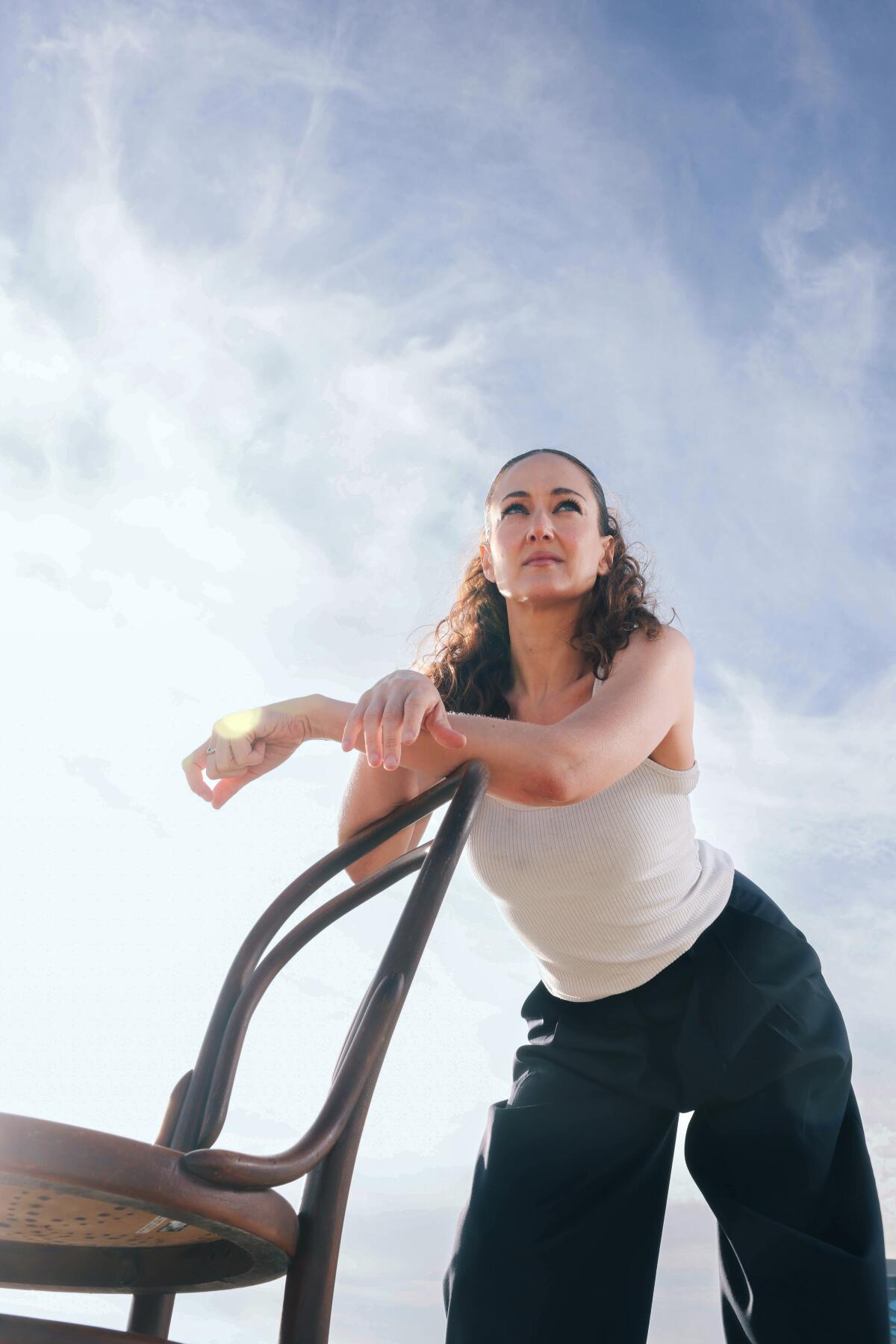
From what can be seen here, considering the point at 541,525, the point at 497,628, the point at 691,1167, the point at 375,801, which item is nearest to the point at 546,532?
the point at 541,525

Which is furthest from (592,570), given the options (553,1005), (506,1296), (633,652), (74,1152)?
(74,1152)

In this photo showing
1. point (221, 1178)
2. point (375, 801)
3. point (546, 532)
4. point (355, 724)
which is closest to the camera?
point (221, 1178)

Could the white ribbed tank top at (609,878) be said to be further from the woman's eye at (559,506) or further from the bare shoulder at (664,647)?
the woman's eye at (559,506)

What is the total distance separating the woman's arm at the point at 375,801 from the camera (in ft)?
5.28

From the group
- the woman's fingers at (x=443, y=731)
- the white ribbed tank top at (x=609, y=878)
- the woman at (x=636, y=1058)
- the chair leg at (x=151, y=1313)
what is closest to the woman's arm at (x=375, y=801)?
the woman at (x=636, y=1058)

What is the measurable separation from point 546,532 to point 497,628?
0.33 meters

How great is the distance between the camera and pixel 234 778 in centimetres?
124

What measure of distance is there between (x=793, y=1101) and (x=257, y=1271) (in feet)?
3.09

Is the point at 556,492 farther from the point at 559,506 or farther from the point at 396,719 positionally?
the point at 396,719

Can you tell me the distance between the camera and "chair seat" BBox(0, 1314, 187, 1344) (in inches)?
25.8

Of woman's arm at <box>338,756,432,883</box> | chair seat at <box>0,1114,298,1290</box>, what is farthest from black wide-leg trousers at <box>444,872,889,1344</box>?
chair seat at <box>0,1114,298,1290</box>

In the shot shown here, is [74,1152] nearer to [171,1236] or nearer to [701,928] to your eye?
[171,1236]

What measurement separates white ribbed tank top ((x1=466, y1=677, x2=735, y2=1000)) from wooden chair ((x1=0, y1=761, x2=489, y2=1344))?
62 cm

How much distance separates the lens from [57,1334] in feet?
2.18
